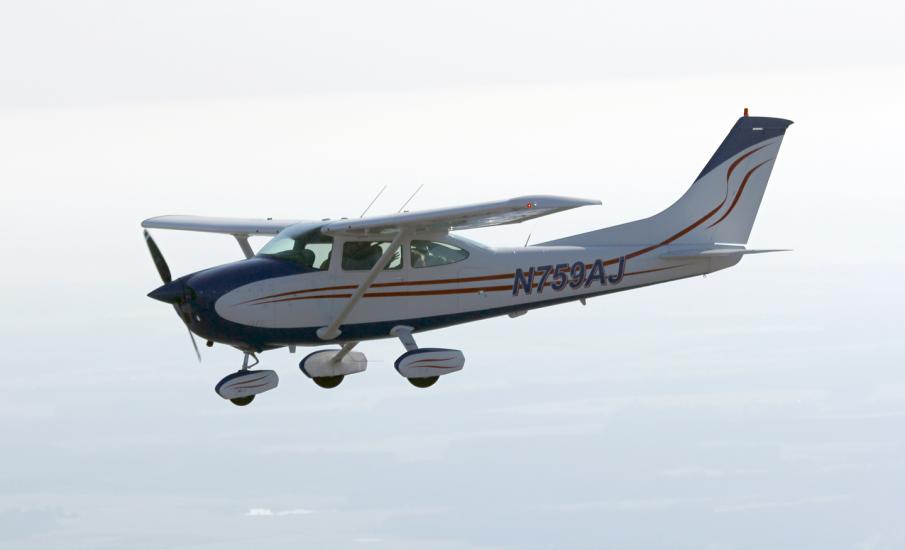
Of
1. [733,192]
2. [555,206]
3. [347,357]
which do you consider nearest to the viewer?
[555,206]

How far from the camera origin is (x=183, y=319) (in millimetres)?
21719

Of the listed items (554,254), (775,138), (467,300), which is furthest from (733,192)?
(467,300)

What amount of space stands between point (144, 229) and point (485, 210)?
22.8ft

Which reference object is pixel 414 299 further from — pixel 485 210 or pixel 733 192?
pixel 733 192

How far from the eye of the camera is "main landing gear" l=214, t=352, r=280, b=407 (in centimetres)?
2181

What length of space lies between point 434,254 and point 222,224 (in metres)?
4.45

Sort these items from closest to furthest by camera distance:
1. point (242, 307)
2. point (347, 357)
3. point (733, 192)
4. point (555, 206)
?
point (555, 206) < point (242, 307) < point (347, 357) < point (733, 192)

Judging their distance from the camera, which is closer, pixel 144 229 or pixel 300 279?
pixel 300 279

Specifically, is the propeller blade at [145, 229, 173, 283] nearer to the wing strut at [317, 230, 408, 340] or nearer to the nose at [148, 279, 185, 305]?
the nose at [148, 279, 185, 305]

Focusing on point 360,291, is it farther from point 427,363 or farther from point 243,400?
point 243,400

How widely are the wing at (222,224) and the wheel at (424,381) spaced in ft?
12.1

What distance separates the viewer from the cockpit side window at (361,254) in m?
22.0

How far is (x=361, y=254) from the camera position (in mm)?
22078

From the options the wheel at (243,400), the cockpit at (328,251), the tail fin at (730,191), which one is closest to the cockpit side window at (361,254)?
the cockpit at (328,251)
